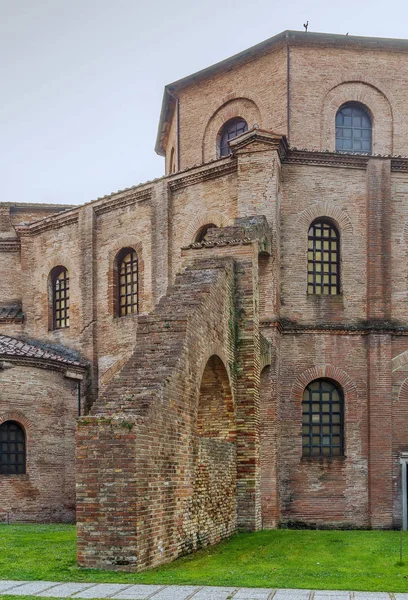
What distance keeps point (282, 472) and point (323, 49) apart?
1177cm

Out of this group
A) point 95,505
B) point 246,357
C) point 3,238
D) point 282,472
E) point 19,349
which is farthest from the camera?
point 3,238

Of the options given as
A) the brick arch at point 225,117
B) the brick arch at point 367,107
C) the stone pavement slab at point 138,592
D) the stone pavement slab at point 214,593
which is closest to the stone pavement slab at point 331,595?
the stone pavement slab at point 214,593

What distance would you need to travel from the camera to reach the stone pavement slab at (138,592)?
7.74 meters

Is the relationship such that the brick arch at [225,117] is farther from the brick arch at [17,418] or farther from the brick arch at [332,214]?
the brick arch at [17,418]

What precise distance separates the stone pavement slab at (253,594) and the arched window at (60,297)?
17.0 metres

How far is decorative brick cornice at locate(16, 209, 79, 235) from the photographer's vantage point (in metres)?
24.4

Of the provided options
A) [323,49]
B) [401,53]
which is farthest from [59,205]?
[401,53]

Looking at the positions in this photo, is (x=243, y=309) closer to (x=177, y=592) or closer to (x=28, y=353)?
(x=177, y=592)

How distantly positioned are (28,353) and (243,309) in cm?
863

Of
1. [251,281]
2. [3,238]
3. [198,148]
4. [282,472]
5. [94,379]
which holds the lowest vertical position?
[282,472]

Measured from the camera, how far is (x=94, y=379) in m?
22.7

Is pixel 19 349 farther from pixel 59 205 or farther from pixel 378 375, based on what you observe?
pixel 378 375

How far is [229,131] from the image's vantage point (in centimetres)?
2369

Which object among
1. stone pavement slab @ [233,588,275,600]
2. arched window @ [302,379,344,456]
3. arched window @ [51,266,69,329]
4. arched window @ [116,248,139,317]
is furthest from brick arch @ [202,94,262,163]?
stone pavement slab @ [233,588,275,600]
